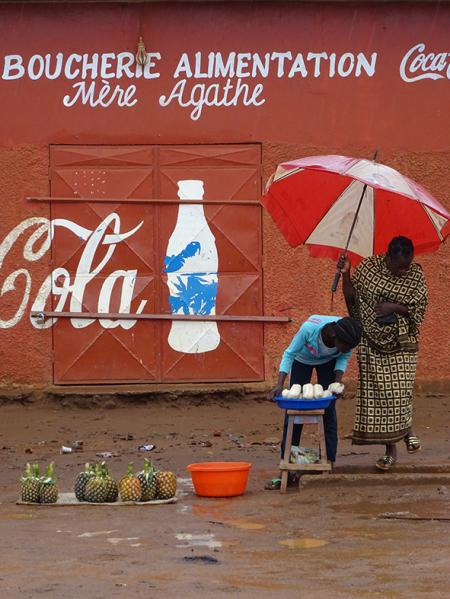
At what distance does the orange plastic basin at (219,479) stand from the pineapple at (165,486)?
0.19 m

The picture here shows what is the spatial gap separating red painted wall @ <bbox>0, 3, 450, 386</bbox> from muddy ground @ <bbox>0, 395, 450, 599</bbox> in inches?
67.5

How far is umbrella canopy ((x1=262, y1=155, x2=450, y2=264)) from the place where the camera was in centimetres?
866

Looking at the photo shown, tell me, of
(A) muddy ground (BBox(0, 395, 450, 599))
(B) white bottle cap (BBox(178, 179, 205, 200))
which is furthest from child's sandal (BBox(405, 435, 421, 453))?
(B) white bottle cap (BBox(178, 179, 205, 200))

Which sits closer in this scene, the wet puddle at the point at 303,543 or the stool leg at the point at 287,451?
the wet puddle at the point at 303,543

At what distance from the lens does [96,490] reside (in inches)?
309

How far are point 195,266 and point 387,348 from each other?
374 cm

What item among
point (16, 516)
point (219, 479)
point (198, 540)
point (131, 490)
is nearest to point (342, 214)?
point (219, 479)

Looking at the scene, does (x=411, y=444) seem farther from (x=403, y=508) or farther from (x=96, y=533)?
(x=96, y=533)

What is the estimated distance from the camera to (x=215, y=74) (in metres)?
12.0

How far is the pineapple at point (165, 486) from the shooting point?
797cm

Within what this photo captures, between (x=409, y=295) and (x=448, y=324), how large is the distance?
3.77m

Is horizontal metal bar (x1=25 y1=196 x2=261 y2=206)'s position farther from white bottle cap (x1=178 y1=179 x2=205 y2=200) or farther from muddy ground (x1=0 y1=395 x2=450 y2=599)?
muddy ground (x1=0 y1=395 x2=450 y2=599)

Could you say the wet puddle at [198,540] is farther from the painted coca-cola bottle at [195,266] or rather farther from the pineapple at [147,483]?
the painted coca-cola bottle at [195,266]

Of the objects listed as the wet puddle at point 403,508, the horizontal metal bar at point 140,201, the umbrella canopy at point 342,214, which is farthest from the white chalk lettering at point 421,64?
the wet puddle at point 403,508
